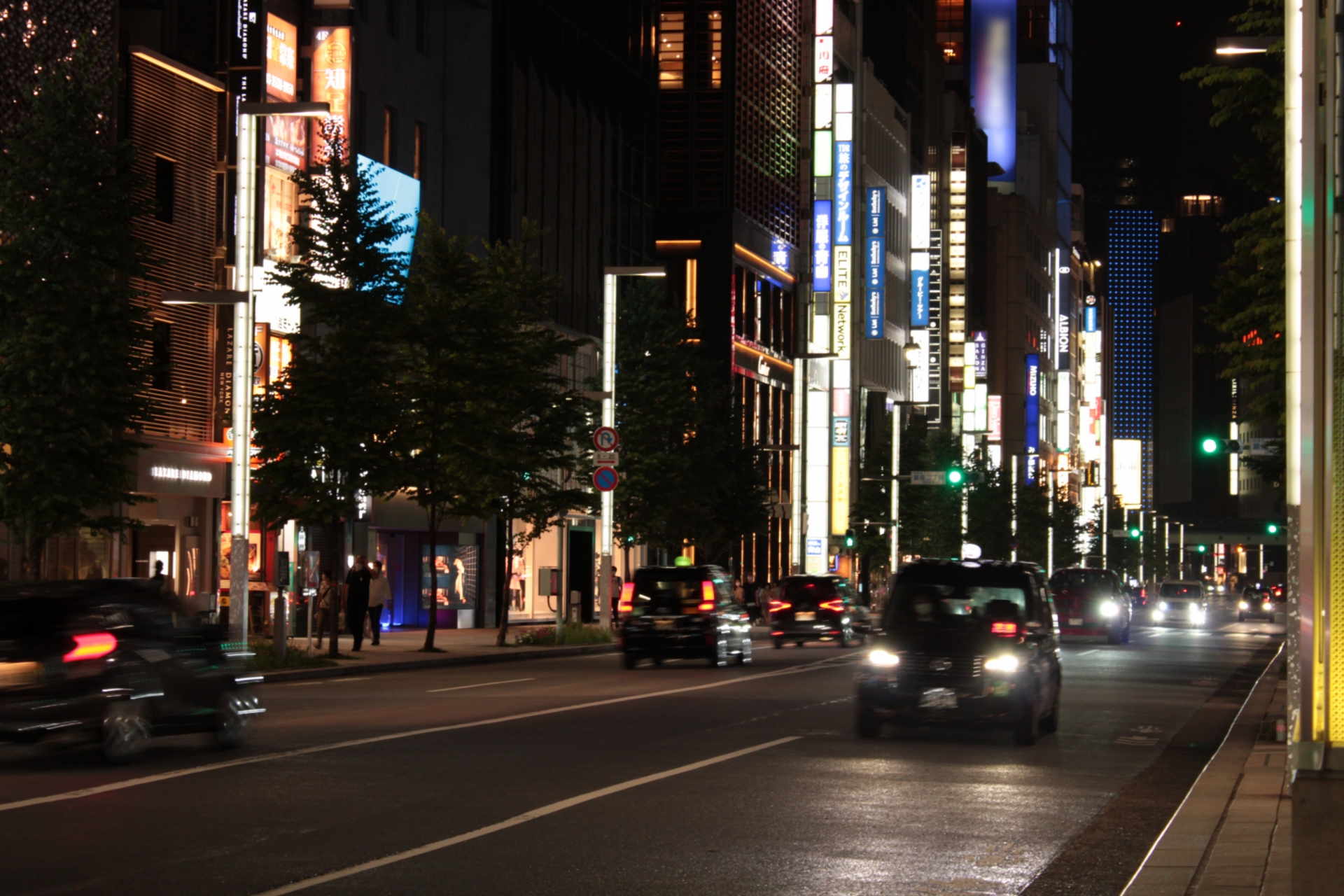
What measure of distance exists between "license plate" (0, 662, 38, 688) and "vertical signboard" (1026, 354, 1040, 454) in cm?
15914

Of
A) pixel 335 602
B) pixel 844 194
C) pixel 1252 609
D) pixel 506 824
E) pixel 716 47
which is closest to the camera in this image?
pixel 506 824

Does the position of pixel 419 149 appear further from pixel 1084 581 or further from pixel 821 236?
pixel 821 236

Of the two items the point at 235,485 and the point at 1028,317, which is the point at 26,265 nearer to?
the point at 235,485

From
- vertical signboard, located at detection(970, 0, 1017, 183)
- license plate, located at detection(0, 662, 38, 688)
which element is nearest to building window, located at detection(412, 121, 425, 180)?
license plate, located at detection(0, 662, 38, 688)

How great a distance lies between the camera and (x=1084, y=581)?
5150cm

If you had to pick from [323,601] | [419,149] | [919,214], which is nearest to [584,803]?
[323,601]

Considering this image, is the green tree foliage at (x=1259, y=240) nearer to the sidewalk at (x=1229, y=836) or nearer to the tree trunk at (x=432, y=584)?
the sidewalk at (x=1229, y=836)

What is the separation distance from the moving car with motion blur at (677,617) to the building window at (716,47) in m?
46.2

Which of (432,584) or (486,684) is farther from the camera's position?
(432,584)

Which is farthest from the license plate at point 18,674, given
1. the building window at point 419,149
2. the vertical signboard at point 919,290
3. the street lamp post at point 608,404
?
the vertical signboard at point 919,290

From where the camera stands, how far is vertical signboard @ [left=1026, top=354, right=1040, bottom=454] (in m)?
171

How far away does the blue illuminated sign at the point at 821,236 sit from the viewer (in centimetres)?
8862

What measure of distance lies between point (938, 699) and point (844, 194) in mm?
71859

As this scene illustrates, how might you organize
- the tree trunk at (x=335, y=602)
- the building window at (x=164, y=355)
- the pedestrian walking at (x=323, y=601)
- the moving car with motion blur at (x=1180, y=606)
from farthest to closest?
the moving car with motion blur at (x=1180, y=606) → the building window at (x=164, y=355) → the pedestrian walking at (x=323, y=601) → the tree trunk at (x=335, y=602)
